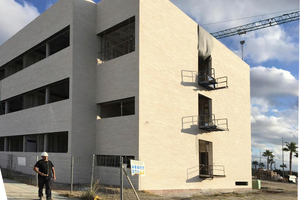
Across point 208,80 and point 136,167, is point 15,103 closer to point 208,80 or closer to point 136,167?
point 208,80

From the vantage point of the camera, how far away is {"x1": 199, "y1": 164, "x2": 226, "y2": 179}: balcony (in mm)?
21964

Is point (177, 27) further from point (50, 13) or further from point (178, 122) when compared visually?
point (50, 13)

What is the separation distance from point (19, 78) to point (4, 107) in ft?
20.3

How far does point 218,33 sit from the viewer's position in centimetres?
6569

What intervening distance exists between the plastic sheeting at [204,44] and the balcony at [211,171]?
9.17 m

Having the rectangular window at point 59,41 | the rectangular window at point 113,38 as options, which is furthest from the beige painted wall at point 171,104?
the rectangular window at point 59,41

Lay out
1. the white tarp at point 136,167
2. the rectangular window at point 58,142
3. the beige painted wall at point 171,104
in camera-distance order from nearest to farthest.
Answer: the white tarp at point 136,167, the beige painted wall at point 171,104, the rectangular window at point 58,142

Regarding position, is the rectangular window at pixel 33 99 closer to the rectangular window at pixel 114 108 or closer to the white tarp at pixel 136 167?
the rectangular window at pixel 114 108

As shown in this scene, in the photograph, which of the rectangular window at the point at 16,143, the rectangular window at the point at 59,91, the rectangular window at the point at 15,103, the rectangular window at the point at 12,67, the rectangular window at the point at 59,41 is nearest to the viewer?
the rectangular window at the point at 59,41

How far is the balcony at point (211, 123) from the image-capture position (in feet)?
73.4

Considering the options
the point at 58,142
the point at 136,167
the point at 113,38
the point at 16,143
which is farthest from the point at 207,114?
the point at 16,143

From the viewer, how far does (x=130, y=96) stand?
18.1 metres

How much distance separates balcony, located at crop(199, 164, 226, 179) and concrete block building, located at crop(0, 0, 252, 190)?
0.10 m

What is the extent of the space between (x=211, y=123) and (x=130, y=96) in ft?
29.4
